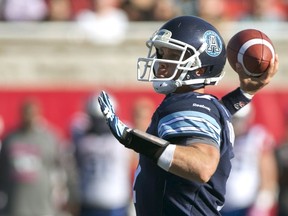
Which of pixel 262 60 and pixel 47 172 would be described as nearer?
pixel 262 60

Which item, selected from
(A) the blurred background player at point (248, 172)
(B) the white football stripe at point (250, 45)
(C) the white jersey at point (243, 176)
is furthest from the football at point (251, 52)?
(C) the white jersey at point (243, 176)

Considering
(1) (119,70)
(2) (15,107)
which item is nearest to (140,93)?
(1) (119,70)

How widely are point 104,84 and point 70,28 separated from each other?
2.41 feet

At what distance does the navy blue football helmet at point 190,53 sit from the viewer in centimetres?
481

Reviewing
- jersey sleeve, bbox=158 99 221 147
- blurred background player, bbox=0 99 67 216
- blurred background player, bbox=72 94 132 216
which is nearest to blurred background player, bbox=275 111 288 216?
blurred background player, bbox=72 94 132 216

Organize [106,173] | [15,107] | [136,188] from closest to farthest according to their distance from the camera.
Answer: [136,188]
[106,173]
[15,107]

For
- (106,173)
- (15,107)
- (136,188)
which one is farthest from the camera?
(15,107)

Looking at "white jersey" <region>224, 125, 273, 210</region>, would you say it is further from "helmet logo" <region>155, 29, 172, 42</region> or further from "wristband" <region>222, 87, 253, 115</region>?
"helmet logo" <region>155, 29, 172, 42</region>

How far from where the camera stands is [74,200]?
1085 centimetres

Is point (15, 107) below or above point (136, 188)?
below

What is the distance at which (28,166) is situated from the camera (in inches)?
420

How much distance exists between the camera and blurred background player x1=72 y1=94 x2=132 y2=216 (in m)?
10.5

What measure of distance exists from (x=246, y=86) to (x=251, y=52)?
27cm

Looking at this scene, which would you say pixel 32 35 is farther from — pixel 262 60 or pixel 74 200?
pixel 262 60
